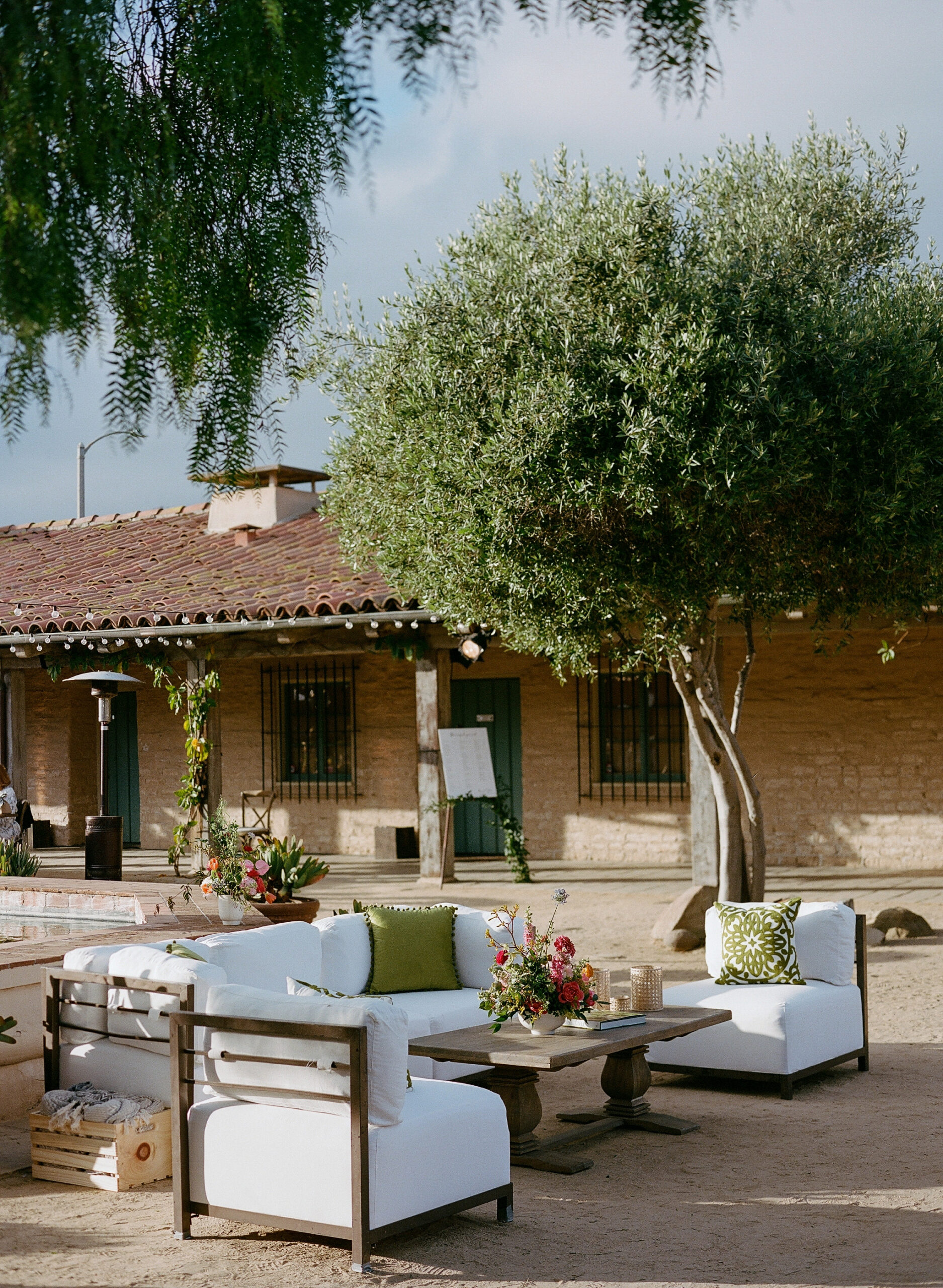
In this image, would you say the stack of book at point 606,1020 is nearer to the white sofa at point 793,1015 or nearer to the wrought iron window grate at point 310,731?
the white sofa at point 793,1015

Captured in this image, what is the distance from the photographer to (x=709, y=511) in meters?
8.11

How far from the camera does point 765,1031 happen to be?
19.2 feet

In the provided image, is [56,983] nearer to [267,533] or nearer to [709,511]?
[709,511]

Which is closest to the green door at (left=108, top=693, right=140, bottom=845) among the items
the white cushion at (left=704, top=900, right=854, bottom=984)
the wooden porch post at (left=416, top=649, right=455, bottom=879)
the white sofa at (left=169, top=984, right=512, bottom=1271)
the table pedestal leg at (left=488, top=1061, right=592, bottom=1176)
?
the wooden porch post at (left=416, top=649, right=455, bottom=879)

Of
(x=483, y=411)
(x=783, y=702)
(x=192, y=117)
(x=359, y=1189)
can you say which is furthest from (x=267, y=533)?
(x=192, y=117)

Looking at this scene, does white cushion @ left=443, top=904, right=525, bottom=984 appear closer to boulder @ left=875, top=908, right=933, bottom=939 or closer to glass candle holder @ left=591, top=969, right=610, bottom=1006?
glass candle holder @ left=591, top=969, right=610, bottom=1006

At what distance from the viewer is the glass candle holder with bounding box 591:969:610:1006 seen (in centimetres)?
530

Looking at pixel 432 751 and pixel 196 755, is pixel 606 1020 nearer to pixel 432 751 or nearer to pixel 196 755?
pixel 432 751

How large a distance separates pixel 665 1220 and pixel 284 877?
433cm

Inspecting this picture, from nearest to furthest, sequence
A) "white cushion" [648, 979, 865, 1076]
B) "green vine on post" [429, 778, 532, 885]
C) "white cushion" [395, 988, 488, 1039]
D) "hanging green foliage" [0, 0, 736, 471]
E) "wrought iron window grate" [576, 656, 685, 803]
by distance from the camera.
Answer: "hanging green foliage" [0, 0, 736, 471], "white cushion" [395, 988, 488, 1039], "white cushion" [648, 979, 865, 1076], "green vine on post" [429, 778, 532, 885], "wrought iron window grate" [576, 656, 685, 803]

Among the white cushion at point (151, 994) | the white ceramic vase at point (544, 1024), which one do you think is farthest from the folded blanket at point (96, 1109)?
the white ceramic vase at point (544, 1024)

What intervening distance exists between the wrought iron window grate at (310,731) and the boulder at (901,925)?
22.7 ft

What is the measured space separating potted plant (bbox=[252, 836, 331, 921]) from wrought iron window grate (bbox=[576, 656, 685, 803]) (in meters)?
5.24

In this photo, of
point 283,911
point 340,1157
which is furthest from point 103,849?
point 340,1157
